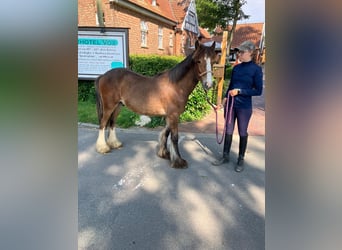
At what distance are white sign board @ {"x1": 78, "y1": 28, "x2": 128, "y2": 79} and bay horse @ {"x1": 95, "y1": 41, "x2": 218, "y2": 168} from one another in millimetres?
4353

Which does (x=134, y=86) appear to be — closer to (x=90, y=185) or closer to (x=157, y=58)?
Answer: (x=90, y=185)

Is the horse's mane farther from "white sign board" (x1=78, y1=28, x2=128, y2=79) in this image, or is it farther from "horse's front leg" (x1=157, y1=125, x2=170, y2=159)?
"white sign board" (x1=78, y1=28, x2=128, y2=79)

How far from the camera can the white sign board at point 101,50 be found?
29.8ft

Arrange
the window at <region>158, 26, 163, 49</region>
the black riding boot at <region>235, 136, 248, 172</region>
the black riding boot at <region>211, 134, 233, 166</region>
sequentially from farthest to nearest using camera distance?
1. the window at <region>158, 26, 163, 49</region>
2. the black riding boot at <region>211, 134, 233, 166</region>
3. the black riding boot at <region>235, 136, 248, 172</region>

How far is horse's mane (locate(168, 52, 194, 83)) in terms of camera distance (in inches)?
166

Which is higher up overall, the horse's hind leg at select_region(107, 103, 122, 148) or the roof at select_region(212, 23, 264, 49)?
the roof at select_region(212, 23, 264, 49)

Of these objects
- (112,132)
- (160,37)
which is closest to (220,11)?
(160,37)

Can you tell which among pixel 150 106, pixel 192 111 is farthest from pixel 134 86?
pixel 192 111

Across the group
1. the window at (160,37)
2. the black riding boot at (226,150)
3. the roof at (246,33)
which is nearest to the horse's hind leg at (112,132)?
the black riding boot at (226,150)

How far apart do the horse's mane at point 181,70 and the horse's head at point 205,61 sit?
0.52ft

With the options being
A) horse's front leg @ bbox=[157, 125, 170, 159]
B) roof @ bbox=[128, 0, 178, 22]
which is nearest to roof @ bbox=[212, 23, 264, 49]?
roof @ bbox=[128, 0, 178, 22]

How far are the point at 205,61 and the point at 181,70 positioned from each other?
1.55 ft

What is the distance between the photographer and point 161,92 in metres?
4.51
